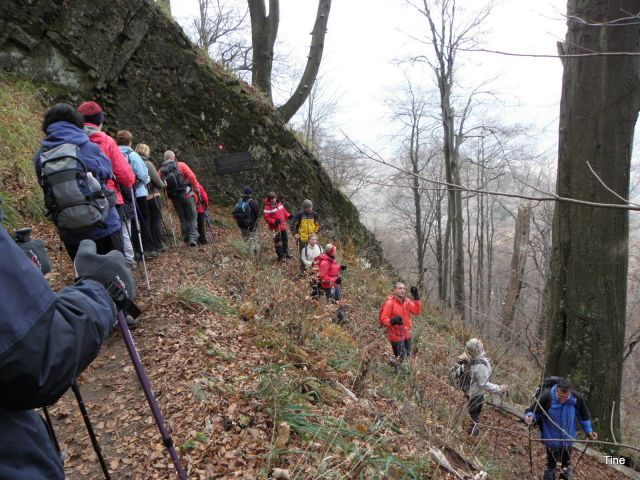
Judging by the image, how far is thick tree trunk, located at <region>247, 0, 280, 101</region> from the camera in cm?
1144

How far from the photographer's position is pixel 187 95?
33.1 ft

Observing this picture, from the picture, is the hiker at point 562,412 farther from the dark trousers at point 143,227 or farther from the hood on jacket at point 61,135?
the dark trousers at point 143,227

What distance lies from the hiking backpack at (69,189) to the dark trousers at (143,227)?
2511mm

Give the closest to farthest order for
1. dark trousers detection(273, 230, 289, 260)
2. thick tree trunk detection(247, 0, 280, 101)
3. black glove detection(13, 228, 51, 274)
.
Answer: black glove detection(13, 228, 51, 274) < dark trousers detection(273, 230, 289, 260) < thick tree trunk detection(247, 0, 280, 101)

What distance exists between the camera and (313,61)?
39.2ft

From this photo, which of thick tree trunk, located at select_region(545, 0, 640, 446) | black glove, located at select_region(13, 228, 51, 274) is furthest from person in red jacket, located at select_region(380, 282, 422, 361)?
black glove, located at select_region(13, 228, 51, 274)

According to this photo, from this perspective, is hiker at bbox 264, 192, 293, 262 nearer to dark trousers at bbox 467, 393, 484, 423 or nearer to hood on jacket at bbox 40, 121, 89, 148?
hood on jacket at bbox 40, 121, 89, 148

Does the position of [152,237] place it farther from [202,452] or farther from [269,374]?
[202,452]

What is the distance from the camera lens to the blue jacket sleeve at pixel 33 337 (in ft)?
3.74

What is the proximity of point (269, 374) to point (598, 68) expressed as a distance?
16.0 feet

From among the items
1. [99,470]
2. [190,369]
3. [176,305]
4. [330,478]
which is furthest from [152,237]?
[330,478]

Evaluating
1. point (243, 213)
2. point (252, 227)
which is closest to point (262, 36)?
point (243, 213)

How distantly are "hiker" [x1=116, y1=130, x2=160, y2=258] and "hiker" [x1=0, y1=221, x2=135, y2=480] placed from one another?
15.9 feet

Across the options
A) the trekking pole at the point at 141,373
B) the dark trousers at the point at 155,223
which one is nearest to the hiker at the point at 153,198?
the dark trousers at the point at 155,223
